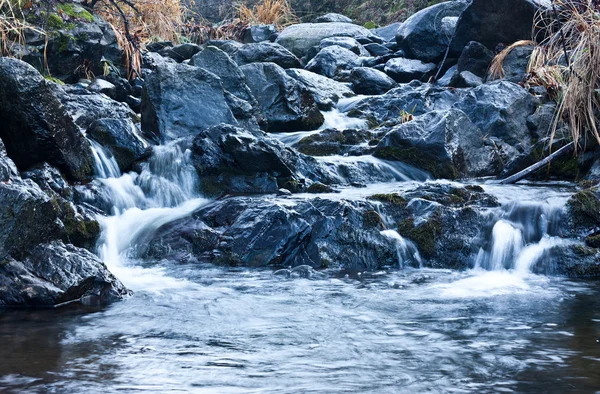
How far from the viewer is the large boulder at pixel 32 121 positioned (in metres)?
6.29

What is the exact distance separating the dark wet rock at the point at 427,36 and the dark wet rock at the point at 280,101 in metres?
5.01

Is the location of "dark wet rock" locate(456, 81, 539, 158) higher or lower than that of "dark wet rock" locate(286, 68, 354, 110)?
lower

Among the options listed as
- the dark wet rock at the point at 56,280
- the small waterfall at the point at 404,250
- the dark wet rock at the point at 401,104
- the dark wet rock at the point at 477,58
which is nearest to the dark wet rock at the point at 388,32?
the dark wet rock at the point at 477,58

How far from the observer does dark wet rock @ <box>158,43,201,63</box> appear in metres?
14.1

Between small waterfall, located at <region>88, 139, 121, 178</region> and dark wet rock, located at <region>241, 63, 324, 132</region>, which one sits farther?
dark wet rock, located at <region>241, 63, 324, 132</region>

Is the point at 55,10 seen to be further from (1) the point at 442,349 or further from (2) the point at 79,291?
(1) the point at 442,349

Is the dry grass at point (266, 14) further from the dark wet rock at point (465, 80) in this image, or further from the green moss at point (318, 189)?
the green moss at point (318, 189)

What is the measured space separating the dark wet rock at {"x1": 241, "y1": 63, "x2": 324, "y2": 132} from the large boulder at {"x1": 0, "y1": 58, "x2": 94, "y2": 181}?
13.4 ft

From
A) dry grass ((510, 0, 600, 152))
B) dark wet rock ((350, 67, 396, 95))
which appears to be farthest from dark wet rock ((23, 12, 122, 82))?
dry grass ((510, 0, 600, 152))

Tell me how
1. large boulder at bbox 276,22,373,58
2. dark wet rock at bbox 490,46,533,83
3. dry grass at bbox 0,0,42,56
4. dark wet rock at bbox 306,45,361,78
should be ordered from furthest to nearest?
large boulder at bbox 276,22,373,58 < dark wet rock at bbox 306,45,361,78 < dark wet rock at bbox 490,46,533,83 < dry grass at bbox 0,0,42,56

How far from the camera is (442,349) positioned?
11.6 feet

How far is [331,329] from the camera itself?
3.96m

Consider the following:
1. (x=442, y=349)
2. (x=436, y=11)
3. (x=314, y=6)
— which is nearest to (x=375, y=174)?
(x=442, y=349)

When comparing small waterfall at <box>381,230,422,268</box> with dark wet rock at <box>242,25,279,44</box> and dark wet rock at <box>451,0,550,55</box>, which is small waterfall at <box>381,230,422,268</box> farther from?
dark wet rock at <box>242,25,279,44</box>
